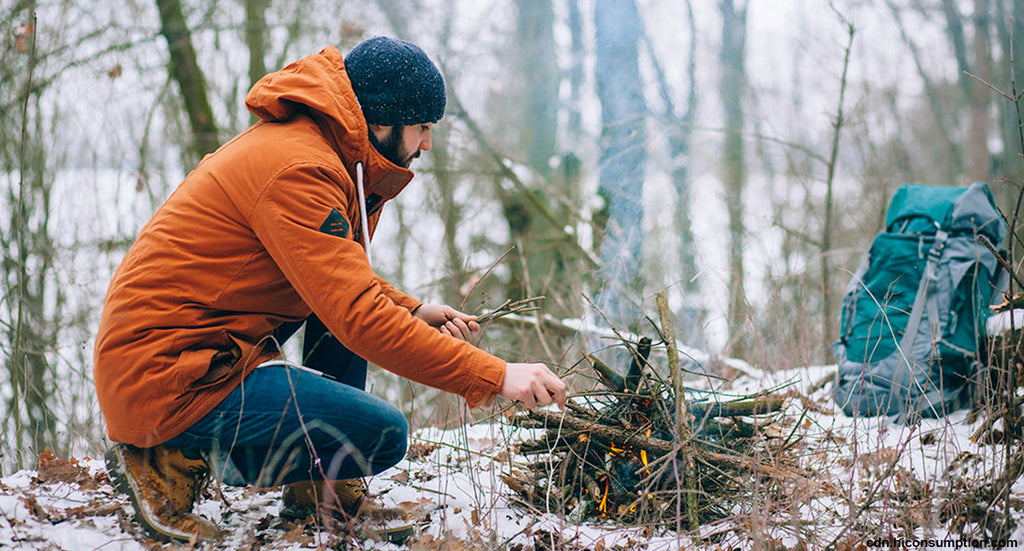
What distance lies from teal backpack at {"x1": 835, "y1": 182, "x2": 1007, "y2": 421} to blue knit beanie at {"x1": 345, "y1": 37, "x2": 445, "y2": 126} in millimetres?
2295

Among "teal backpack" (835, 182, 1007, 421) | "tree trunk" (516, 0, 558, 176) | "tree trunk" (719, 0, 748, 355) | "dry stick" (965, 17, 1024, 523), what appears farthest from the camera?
"tree trunk" (719, 0, 748, 355)

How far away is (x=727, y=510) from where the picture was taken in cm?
234

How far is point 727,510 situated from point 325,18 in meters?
7.00

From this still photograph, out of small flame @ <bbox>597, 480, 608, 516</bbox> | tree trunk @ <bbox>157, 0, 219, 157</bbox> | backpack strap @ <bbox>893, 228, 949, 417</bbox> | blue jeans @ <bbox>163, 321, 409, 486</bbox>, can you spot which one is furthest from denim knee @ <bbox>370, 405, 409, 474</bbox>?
tree trunk @ <bbox>157, 0, 219, 157</bbox>

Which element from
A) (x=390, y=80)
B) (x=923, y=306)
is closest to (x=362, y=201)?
(x=390, y=80)

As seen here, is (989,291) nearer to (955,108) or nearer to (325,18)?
(325,18)

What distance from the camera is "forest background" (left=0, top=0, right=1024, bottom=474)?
501 cm

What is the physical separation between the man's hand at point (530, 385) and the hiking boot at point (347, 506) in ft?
2.31

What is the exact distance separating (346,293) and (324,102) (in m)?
0.54

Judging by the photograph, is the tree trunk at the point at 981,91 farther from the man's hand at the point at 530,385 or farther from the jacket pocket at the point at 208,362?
the jacket pocket at the point at 208,362

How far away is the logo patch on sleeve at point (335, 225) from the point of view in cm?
179

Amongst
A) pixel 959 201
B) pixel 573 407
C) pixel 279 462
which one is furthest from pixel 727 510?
pixel 959 201

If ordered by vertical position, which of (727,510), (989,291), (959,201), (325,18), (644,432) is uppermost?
(325,18)

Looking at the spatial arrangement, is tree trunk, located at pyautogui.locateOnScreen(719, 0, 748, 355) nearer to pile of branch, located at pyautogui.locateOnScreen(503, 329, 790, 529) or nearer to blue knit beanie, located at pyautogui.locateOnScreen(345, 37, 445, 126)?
pile of branch, located at pyautogui.locateOnScreen(503, 329, 790, 529)
